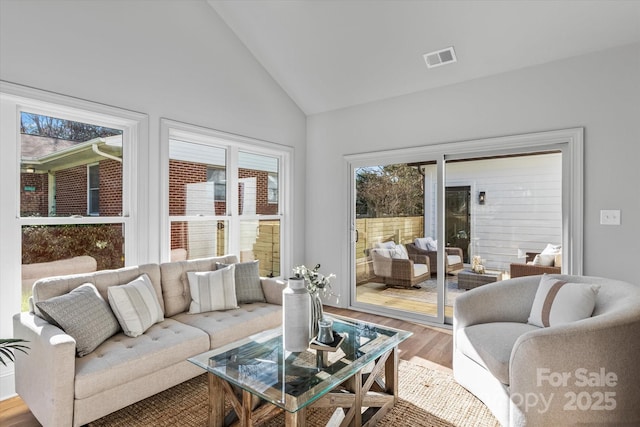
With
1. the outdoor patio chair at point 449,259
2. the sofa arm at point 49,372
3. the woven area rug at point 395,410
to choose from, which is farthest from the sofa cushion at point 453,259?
the sofa arm at point 49,372

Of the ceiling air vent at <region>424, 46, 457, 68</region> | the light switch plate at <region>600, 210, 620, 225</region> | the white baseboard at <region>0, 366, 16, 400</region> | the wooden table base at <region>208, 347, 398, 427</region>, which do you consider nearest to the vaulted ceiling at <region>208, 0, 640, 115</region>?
the ceiling air vent at <region>424, 46, 457, 68</region>

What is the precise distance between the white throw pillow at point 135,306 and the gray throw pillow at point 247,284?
0.75m

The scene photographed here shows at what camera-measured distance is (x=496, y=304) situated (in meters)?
2.66

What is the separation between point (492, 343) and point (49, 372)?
101 inches

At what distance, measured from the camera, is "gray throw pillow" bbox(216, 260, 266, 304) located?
334 centimetres

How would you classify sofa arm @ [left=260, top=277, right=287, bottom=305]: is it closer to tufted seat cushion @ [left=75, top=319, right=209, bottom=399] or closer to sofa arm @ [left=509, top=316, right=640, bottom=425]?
tufted seat cushion @ [left=75, top=319, right=209, bottom=399]

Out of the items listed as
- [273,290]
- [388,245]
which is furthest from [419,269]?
[273,290]

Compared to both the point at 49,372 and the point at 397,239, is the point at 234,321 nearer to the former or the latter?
the point at 49,372

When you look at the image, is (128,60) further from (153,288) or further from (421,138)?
(421,138)

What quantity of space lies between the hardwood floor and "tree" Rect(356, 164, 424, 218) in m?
1.27

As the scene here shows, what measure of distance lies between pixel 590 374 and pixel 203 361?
6.64 feet

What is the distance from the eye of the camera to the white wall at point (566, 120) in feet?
9.66

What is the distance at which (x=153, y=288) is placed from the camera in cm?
285

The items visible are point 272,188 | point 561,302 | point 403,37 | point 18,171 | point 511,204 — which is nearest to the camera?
point 561,302
